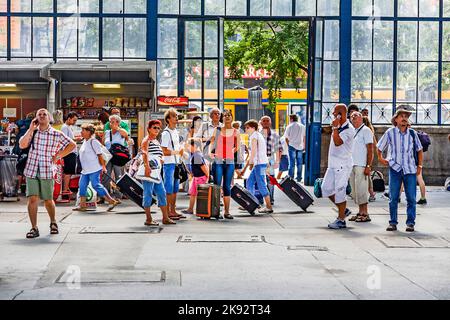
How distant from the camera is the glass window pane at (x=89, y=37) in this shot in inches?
917

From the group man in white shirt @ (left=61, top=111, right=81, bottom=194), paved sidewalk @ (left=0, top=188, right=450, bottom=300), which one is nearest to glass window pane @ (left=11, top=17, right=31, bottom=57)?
man in white shirt @ (left=61, top=111, right=81, bottom=194)

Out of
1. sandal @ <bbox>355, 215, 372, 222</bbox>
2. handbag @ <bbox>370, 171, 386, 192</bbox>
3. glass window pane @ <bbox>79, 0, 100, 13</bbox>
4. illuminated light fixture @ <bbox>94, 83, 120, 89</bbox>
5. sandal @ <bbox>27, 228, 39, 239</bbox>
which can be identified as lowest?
sandal @ <bbox>27, 228, 39, 239</bbox>

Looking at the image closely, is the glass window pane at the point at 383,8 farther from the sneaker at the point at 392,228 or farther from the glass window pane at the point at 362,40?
A: the sneaker at the point at 392,228

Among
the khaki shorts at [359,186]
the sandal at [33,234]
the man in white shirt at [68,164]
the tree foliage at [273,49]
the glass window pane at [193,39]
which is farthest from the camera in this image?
the tree foliage at [273,49]

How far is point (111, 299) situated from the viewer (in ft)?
27.0

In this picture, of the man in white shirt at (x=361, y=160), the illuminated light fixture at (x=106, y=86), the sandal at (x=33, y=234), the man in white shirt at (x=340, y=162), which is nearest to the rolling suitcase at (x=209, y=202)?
the man in white shirt at (x=340, y=162)

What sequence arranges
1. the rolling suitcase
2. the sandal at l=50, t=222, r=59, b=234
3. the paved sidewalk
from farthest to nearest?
the rolling suitcase → the sandal at l=50, t=222, r=59, b=234 → the paved sidewalk

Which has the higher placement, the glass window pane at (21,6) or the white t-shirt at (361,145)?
the glass window pane at (21,6)

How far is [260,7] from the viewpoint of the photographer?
2366 cm

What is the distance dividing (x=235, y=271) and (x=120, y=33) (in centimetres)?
1430

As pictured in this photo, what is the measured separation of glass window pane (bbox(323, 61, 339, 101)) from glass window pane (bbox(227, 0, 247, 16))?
233 cm

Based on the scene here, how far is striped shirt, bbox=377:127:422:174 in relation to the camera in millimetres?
13836

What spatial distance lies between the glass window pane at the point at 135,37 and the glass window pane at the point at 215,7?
1.52m

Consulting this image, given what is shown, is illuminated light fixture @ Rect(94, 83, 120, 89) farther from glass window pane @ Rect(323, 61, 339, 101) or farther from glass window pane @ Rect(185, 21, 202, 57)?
glass window pane @ Rect(323, 61, 339, 101)
